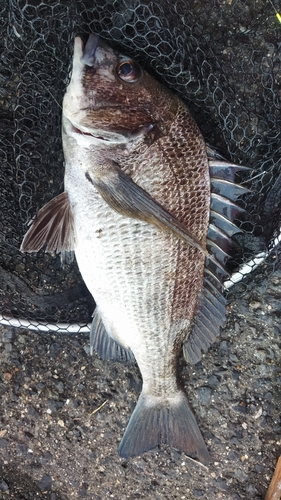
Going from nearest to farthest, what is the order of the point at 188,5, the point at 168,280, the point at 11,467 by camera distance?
the point at 168,280 < the point at 188,5 < the point at 11,467

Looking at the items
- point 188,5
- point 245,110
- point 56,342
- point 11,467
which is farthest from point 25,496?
point 188,5

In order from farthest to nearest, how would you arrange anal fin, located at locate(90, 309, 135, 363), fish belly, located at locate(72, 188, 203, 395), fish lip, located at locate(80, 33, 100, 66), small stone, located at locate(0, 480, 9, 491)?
small stone, located at locate(0, 480, 9, 491)
anal fin, located at locate(90, 309, 135, 363)
fish belly, located at locate(72, 188, 203, 395)
fish lip, located at locate(80, 33, 100, 66)

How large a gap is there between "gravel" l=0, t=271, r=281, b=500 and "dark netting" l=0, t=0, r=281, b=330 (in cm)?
27

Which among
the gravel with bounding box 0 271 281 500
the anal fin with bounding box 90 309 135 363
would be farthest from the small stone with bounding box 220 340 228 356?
the anal fin with bounding box 90 309 135 363

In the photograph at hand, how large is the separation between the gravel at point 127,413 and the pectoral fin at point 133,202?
85cm

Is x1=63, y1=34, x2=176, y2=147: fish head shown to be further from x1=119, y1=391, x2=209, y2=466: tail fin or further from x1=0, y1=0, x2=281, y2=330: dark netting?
x1=119, y1=391, x2=209, y2=466: tail fin

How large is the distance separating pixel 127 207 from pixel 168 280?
368 mm

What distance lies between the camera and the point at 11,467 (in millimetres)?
2443

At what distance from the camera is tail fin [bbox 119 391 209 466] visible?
2.01 m

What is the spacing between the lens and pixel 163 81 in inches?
70.9

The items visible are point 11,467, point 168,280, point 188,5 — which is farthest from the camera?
point 11,467

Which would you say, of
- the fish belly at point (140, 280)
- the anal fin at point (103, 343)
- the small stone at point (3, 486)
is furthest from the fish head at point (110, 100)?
the small stone at point (3, 486)

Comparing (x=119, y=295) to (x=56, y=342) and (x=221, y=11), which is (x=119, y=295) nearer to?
(x=56, y=342)

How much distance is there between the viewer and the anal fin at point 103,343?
1.95 m
